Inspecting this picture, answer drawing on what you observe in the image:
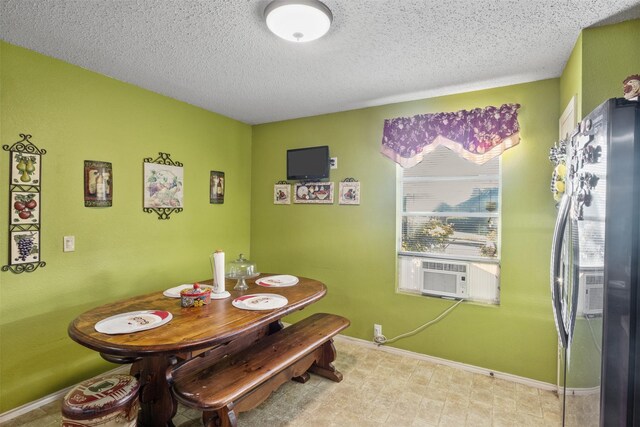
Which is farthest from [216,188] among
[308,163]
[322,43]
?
[322,43]

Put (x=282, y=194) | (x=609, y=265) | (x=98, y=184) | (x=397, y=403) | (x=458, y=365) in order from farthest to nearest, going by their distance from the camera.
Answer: (x=282, y=194)
(x=458, y=365)
(x=98, y=184)
(x=397, y=403)
(x=609, y=265)

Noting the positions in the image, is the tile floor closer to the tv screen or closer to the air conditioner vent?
the air conditioner vent

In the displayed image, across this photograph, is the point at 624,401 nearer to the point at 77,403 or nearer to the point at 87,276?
the point at 77,403

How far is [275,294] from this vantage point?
2.19 m

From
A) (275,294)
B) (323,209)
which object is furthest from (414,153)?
(275,294)

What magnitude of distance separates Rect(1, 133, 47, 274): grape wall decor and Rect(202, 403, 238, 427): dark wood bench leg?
5.16 feet

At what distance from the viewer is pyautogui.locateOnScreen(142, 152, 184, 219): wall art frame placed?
2.83m

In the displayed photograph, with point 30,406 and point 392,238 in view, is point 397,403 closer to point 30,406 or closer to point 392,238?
point 392,238

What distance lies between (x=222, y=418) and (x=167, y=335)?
0.58 metres

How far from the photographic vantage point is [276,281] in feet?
8.30

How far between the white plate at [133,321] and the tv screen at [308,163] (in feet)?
6.86

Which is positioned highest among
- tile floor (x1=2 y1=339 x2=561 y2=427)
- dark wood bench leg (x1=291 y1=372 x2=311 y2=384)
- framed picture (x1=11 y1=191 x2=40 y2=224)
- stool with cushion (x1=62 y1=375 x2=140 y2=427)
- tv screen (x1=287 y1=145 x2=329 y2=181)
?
tv screen (x1=287 y1=145 x2=329 y2=181)

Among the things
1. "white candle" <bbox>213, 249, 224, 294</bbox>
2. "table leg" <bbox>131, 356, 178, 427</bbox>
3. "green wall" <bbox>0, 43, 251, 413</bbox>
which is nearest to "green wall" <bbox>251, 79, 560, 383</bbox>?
"green wall" <bbox>0, 43, 251, 413</bbox>

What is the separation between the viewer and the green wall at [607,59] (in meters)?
1.71
